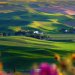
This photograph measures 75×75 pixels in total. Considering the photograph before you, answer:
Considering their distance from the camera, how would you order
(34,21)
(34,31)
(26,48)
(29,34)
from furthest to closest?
1. (34,21)
2. (34,31)
3. (29,34)
4. (26,48)

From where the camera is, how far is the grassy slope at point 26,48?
11.1 ft

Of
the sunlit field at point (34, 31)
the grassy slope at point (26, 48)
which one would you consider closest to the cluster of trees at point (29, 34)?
the sunlit field at point (34, 31)

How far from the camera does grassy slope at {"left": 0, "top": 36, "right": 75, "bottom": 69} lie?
3.40m

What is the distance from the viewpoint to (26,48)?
11.8 feet

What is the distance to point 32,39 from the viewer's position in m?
3.66


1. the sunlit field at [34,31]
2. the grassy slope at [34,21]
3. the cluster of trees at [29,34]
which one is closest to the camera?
the sunlit field at [34,31]

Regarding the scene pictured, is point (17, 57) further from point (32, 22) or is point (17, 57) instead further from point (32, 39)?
point (32, 22)

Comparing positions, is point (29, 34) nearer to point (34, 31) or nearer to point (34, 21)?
point (34, 31)

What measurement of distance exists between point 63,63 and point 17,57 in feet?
9.97

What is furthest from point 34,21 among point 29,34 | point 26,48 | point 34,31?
point 26,48

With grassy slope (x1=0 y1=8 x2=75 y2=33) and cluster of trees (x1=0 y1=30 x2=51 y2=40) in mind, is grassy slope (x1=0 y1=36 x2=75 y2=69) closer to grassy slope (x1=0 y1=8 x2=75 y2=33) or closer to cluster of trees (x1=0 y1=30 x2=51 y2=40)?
cluster of trees (x1=0 y1=30 x2=51 y2=40)

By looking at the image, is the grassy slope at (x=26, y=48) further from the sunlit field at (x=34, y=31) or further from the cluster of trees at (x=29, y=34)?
the cluster of trees at (x=29, y=34)

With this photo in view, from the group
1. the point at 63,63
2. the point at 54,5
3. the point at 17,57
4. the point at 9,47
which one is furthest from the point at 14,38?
the point at 63,63

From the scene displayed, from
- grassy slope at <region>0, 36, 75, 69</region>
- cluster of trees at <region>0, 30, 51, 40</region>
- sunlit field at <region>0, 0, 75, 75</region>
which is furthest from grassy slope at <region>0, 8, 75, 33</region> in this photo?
grassy slope at <region>0, 36, 75, 69</region>
